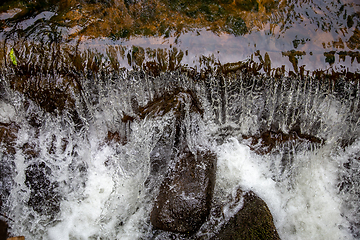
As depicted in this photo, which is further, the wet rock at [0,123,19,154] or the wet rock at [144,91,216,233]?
the wet rock at [0,123,19,154]

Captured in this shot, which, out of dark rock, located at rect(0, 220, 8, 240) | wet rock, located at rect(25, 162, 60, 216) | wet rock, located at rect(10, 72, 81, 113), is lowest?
dark rock, located at rect(0, 220, 8, 240)

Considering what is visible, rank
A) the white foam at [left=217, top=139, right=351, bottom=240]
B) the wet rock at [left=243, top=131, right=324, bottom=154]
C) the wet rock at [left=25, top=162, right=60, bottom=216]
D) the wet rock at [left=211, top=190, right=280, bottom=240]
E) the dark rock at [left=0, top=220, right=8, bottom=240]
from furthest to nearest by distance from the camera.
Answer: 1. the wet rock at [left=243, top=131, right=324, bottom=154]
2. the white foam at [left=217, top=139, right=351, bottom=240]
3. the wet rock at [left=25, top=162, right=60, bottom=216]
4. the dark rock at [left=0, top=220, right=8, bottom=240]
5. the wet rock at [left=211, top=190, right=280, bottom=240]

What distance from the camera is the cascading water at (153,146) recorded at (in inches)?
113

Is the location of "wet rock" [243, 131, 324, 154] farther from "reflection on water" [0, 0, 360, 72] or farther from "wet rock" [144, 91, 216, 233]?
"reflection on water" [0, 0, 360, 72]

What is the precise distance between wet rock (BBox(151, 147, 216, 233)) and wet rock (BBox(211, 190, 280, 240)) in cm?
30

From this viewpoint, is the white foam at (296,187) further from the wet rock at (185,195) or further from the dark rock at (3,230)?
the dark rock at (3,230)

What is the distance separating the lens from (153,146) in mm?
2879

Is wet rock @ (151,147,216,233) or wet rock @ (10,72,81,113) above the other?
wet rock @ (10,72,81,113)

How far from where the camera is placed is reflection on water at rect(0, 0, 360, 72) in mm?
2830

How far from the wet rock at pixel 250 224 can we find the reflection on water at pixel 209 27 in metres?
1.66

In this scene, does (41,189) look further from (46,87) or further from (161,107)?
(161,107)

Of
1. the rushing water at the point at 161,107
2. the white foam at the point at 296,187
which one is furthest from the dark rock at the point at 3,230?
the white foam at the point at 296,187

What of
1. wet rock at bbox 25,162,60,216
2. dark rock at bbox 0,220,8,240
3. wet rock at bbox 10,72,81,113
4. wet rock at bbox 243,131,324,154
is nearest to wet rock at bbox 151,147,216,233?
wet rock at bbox 243,131,324,154

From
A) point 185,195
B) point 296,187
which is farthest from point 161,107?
point 296,187
